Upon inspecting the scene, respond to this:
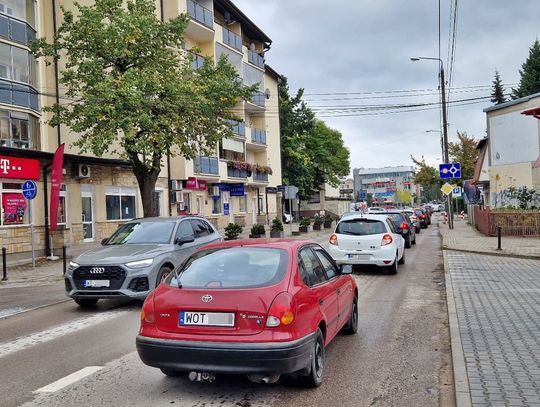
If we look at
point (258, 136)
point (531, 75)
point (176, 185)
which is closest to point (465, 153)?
point (531, 75)

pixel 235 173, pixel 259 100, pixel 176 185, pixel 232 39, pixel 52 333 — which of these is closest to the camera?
pixel 52 333

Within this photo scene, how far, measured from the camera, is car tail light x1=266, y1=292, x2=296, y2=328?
14.8ft

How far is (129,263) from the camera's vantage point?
9.09 m

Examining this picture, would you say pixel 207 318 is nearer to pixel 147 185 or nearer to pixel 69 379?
pixel 69 379

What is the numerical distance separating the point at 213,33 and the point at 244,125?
28.1ft

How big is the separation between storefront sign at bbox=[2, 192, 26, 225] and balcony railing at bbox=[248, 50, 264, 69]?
91.8ft

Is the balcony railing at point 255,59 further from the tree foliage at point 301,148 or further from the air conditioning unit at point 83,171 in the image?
the air conditioning unit at point 83,171

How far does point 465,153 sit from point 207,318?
203 feet

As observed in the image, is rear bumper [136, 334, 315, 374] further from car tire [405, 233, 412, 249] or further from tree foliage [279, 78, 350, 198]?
tree foliage [279, 78, 350, 198]

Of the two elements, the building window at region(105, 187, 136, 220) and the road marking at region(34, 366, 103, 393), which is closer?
the road marking at region(34, 366, 103, 393)

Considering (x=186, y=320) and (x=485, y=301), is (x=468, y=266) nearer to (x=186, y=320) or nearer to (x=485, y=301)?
(x=485, y=301)

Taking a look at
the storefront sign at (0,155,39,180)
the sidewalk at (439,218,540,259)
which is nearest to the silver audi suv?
the sidewalk at (439,218,540,259)

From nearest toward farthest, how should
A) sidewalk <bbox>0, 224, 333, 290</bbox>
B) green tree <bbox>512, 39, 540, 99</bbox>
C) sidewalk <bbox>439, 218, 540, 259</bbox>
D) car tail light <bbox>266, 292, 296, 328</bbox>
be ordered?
car tail light <bbox>266, 292, 296, 328</bbox> < sidewalk <bbox>0, 224, 333, 290</bbox> < sidewalk <bbox>439, 218, 540, 259</bbox> < green tree <bbox>512, 39, 540, 99</bbox>

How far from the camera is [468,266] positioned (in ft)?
48.5
